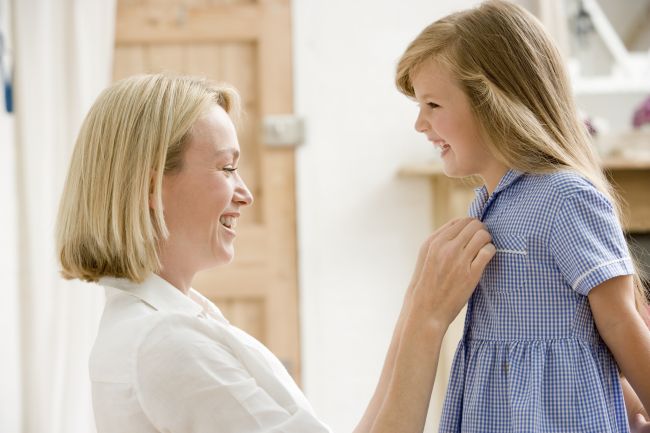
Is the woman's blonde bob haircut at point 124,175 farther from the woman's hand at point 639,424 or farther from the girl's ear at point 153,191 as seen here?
the woman's hand at point 639,424

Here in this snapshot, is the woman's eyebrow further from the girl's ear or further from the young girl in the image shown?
the young girl

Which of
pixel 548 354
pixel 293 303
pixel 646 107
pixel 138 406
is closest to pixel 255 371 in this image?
pixel 138 406

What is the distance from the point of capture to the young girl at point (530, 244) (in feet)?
3.83

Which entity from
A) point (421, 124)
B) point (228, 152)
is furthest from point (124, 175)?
point (421, 124)

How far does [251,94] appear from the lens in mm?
3301

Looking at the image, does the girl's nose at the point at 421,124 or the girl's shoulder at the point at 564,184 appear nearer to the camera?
the girl's shoulder at the point at 564,184

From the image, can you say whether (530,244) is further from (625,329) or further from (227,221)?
(227,221)

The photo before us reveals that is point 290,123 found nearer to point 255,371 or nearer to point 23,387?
point 23,387

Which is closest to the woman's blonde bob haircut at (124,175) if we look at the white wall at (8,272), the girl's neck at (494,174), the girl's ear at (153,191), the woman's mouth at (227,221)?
the girl's ear at (153,191)

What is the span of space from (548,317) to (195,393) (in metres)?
0.49

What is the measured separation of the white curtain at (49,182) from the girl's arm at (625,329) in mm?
2335

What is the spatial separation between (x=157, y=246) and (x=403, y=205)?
2.11 m

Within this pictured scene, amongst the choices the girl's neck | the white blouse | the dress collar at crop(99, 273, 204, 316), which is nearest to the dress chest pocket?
the girl's neck

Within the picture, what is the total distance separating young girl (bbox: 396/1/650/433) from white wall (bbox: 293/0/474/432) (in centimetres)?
197
